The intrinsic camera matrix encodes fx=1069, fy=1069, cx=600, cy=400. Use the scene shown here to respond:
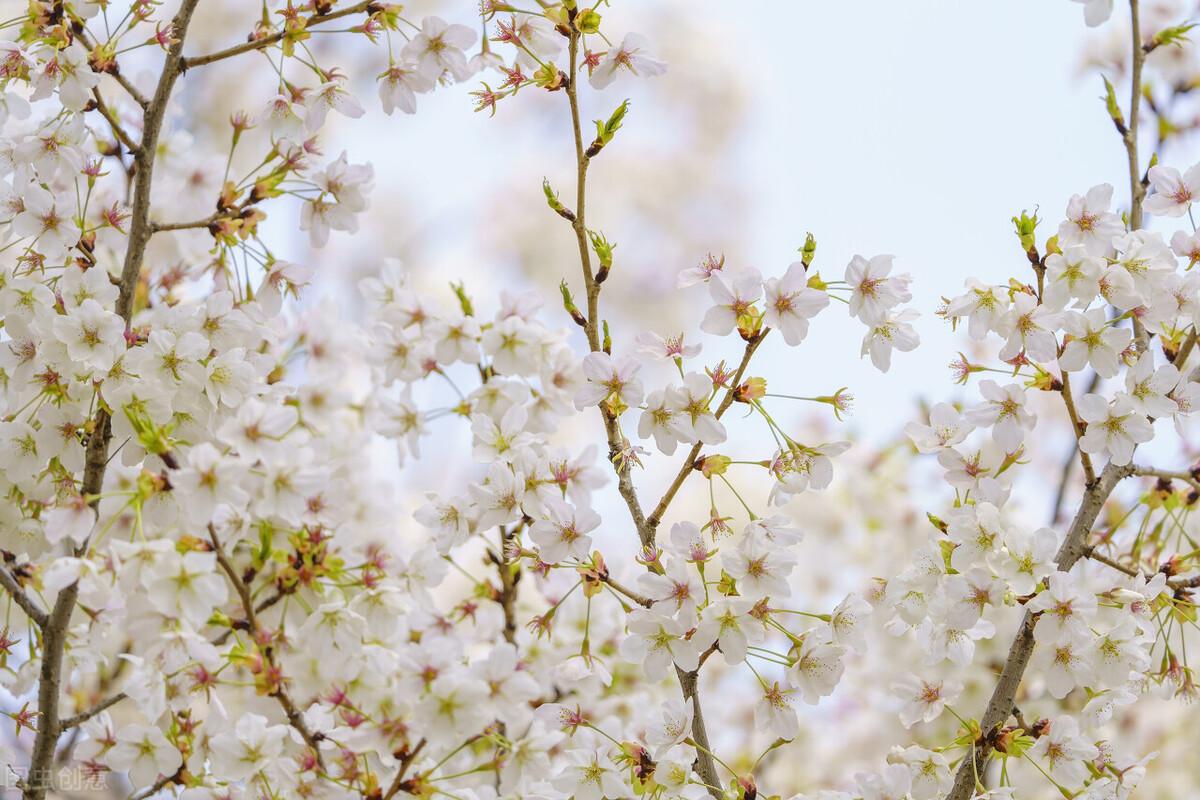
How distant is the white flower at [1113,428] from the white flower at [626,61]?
54 centimetres

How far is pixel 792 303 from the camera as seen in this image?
3.25ft

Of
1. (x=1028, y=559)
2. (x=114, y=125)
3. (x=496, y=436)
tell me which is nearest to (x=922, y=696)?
(x=1028, y=559)

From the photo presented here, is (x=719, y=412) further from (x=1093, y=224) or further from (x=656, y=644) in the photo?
(x=1093, y=224)

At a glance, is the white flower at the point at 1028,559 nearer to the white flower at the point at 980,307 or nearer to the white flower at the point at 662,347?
the white flower at the point at 980,307

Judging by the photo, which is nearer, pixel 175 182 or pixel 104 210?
pixel 104 210

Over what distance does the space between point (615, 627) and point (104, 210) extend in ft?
2.99

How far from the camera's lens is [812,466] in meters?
1.03

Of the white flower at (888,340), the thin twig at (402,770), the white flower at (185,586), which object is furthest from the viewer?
the white flower at (888,340)

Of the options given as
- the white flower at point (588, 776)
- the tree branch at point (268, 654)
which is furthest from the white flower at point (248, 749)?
the white flower at point (588, 776)

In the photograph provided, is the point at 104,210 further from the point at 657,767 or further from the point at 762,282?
the point at 657,767

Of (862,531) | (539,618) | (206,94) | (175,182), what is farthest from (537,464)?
(206,94)

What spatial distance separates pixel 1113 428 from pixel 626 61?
598 mm

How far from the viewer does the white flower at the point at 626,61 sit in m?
1.09

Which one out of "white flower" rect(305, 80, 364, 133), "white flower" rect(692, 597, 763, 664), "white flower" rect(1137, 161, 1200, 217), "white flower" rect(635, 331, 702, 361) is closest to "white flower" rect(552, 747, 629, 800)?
"white flower" rect(692, 597, 763, 664)
